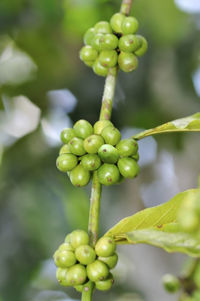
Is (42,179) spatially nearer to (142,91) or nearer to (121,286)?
(142,91)

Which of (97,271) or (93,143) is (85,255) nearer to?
(97,271)

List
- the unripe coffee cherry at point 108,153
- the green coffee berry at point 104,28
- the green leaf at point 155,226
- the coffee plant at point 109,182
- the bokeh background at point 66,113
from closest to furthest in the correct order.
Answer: the green leaf at point 155,226, the coffee plant at point 109,182, the unripe coffee cherry at point 108,153, the green coffee berry at point 104,28, the bokeh background at point 66,113

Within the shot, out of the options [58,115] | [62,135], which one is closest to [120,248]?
[58,115]

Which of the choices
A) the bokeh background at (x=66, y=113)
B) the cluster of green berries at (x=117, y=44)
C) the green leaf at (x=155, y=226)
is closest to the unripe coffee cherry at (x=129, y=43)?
the cluster of green berries at (x=117, y=44)

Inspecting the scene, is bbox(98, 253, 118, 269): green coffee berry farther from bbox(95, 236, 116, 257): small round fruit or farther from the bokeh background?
the bokeh background

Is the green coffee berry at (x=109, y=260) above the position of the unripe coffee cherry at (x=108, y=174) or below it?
below

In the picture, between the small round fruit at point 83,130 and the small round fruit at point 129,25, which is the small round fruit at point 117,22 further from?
the small round fruit at point 83,130

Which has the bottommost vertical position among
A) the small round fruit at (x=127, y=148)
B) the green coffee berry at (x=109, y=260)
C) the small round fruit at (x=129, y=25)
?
the green coffee berry at (x=109, y=260)

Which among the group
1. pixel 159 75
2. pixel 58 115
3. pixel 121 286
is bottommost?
pixel 121 286
